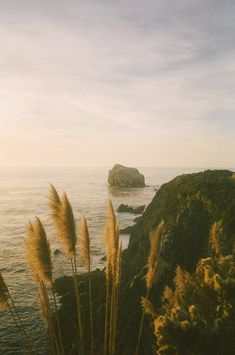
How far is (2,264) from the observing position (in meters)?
33.6

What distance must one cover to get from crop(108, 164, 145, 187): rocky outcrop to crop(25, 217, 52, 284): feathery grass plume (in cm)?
12536

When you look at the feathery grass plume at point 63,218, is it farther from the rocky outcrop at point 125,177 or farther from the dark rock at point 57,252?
the rocky outcrop at point 125,177

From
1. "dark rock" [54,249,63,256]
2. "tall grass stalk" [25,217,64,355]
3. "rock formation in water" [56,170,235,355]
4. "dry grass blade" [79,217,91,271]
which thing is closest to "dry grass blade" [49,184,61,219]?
"tall grass stalk" [25,217,64,355]

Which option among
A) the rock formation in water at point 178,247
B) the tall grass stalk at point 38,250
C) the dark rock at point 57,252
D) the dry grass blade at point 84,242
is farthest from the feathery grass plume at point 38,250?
the dark rock at point 57,252

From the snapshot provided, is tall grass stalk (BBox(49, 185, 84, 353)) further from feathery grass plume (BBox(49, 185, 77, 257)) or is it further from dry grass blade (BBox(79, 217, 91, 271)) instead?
dry grass blade (BBox(79, 217, 91, 271))

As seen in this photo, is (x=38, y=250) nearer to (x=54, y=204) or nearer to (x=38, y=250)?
(x=38, y=250)

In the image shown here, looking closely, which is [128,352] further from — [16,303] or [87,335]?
[16,303]

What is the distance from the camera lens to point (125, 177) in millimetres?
133625

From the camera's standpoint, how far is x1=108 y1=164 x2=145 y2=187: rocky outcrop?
133 m

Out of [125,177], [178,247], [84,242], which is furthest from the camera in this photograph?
[125,177]

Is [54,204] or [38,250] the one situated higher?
[54,204]

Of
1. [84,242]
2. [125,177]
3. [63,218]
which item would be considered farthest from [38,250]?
[125,177]

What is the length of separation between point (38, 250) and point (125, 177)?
12661cm

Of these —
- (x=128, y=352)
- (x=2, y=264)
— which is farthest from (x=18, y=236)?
(x=128, y=352)
